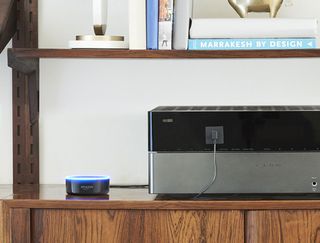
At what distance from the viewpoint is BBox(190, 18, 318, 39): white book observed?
1.64m

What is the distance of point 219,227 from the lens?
1.50 m

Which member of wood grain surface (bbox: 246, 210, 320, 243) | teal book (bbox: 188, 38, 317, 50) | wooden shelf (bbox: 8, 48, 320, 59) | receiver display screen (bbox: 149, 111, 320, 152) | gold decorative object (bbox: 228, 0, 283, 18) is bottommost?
wood grain surface (bbox: 246, 210, 320, 243)

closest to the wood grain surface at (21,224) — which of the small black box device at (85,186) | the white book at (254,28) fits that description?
the small black box device at (85,186)

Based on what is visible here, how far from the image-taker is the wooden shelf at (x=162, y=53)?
5.33ft

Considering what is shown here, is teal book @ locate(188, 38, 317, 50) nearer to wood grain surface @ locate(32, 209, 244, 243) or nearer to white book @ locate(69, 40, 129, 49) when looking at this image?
white book @ locate(69, 40, 129, 49)

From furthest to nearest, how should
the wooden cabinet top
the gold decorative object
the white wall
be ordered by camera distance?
1. the white wall
2. the gold decorative object
3. the wooden cabinet top

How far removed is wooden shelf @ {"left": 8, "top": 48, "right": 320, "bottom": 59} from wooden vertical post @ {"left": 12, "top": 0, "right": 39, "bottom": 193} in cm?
25

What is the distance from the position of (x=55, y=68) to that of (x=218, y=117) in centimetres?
58

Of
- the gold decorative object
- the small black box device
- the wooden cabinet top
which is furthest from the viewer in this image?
the gold decorative object

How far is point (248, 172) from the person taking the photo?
60.7 inches

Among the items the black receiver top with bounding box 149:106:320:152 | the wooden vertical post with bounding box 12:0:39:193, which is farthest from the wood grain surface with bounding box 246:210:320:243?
the wooden vertical post with bounding box 12:0:39:193

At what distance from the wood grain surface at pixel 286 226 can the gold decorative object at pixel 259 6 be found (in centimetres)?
53

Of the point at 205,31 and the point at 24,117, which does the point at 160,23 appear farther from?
the point at 24,117

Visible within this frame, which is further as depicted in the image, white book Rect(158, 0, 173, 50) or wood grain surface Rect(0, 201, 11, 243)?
white book Rect(158, 0, 173, 50)
